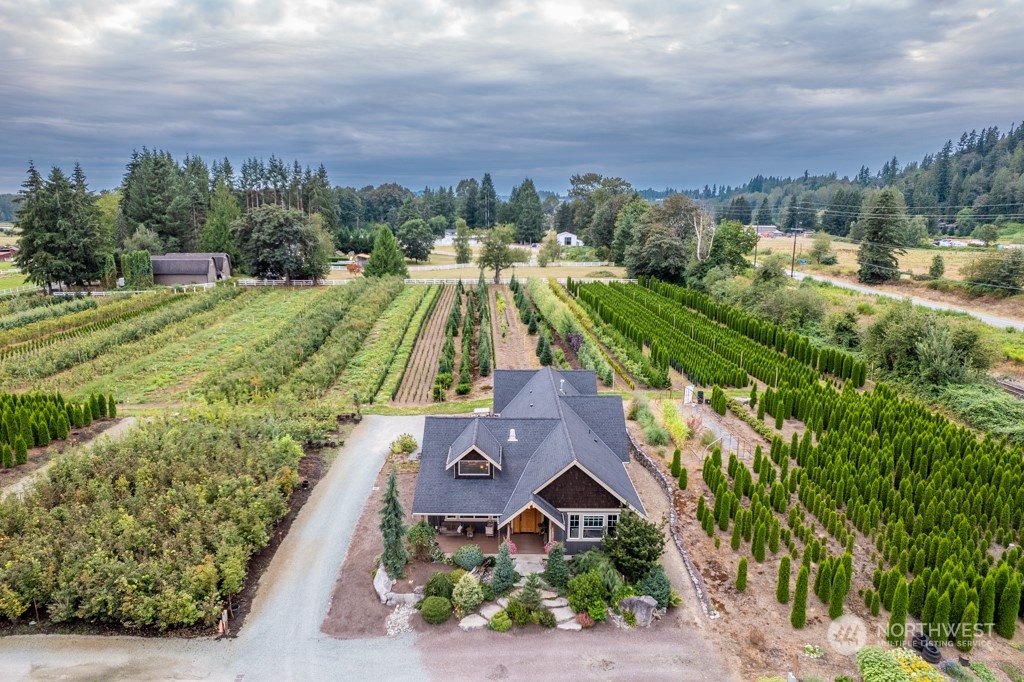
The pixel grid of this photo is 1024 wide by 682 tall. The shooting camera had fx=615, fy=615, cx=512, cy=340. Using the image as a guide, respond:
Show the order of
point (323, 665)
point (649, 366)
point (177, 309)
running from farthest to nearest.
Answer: point (177, 309), point (649, 366), point (323, 665)

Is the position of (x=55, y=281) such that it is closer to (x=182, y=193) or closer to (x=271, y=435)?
(x=182, y=193)

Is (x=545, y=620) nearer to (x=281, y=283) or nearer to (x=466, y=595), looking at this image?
(x=466, y=595)

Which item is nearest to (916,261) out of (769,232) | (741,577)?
(741,577)

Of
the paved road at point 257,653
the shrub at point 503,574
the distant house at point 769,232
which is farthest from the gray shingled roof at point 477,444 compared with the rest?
the distant house at point 769,232

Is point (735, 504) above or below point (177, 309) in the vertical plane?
below

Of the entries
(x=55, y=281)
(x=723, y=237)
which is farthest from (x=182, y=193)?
(x=723, y=237)

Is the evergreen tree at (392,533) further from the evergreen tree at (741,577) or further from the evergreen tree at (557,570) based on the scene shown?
the evergreen tree at (741,577)
